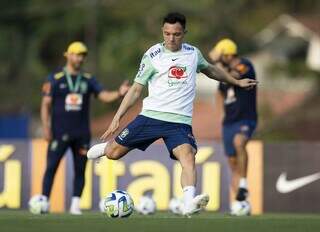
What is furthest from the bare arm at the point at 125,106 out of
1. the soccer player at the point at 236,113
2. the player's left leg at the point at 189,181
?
the soccer player at the point at 236,113

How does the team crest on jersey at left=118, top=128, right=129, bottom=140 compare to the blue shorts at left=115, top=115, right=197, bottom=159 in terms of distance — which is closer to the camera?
the blue shorts at left=115, top=115, right=197, bottom=159

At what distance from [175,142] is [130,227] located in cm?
205

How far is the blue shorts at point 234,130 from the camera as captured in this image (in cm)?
2064

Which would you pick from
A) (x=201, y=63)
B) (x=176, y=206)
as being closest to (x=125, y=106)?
(x=201, y=63)

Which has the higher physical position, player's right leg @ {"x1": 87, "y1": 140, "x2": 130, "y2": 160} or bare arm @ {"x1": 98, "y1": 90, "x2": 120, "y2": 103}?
bare arm @ {"x1": 98, "y1": 90, "x2": 120, "y2": 103}

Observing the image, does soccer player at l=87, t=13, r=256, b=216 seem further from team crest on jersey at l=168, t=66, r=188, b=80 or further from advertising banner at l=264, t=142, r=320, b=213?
advertising banner at l=264, t=142, r=320, b=213

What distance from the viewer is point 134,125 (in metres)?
15.9

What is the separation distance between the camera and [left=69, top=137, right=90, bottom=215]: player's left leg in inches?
792

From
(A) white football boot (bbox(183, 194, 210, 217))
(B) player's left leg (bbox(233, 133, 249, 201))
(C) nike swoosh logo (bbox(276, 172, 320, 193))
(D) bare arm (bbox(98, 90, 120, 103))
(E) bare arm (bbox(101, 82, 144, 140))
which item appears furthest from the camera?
(C) nike swoosh logo (bbox(276, 172, 320, 193))

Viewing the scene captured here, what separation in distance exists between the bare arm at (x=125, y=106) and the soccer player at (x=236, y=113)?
4.67m

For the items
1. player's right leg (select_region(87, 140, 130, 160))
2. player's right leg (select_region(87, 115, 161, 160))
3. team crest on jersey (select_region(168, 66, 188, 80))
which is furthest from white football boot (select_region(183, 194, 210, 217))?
team crest on jersey (select_region(168, 66, 188, 80))

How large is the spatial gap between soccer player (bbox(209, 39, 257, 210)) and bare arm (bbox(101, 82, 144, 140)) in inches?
184

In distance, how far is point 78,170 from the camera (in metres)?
20.2

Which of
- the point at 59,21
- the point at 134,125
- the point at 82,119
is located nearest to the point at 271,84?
the point at 59,21
